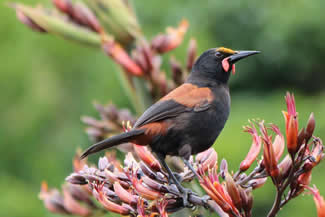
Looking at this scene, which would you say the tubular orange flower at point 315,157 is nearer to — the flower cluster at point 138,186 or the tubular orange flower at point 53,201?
the flower cluster at point 138,186

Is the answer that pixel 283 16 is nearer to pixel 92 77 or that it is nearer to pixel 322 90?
pixel 322 90

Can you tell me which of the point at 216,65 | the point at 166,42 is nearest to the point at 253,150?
the point at 216,65

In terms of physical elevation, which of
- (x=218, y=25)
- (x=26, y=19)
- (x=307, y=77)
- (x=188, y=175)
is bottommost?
(x=188, y=175)

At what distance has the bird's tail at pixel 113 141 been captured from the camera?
1.59 meters

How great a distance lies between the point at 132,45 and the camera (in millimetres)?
2422

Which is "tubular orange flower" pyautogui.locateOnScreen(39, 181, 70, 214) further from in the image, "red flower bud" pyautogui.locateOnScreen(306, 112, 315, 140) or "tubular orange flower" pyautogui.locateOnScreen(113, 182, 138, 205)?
"red flower bud" pyautogui.locateOnScreen(306, 112, 315, 140)

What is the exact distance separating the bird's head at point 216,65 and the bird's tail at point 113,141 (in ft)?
1.21

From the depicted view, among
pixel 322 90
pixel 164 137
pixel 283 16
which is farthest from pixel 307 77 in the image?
pixel 164 137

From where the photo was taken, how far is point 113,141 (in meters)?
1.62

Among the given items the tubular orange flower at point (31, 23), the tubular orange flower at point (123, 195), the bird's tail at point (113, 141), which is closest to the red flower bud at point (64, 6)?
the tubular orange flower at point (31, 23)

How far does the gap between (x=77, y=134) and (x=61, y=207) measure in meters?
4.55

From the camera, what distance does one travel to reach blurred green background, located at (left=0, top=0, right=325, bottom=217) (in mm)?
6207

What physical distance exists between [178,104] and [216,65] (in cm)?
23

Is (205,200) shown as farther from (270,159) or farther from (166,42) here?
(166,42)
